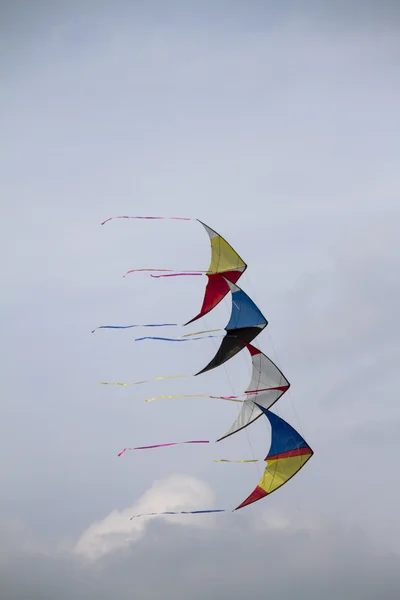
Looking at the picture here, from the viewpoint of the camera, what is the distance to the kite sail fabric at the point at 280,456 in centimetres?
7438

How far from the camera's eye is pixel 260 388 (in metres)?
76.9

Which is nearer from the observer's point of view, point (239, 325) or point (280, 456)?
point (280, 456)

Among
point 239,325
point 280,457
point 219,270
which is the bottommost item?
point 280,457

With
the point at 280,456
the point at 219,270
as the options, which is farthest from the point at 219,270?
the point at 280,456

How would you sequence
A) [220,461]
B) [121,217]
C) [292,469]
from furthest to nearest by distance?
1. [292,469]
2. [121,217]
3. [220,461]

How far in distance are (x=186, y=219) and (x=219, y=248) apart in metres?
8.60

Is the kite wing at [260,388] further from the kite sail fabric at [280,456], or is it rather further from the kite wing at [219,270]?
the kite wing at [219,270]

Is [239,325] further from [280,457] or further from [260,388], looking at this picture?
[280,457]

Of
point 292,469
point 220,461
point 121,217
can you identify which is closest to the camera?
point 220,461

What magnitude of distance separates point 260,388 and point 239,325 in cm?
599

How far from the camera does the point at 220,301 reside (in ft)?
252

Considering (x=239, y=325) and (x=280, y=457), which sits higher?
(x=239, y=325)

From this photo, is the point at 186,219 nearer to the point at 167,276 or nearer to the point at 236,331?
the point at 167,276

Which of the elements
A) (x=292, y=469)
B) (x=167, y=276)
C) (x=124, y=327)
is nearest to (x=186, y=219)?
(x=167, y=276)
